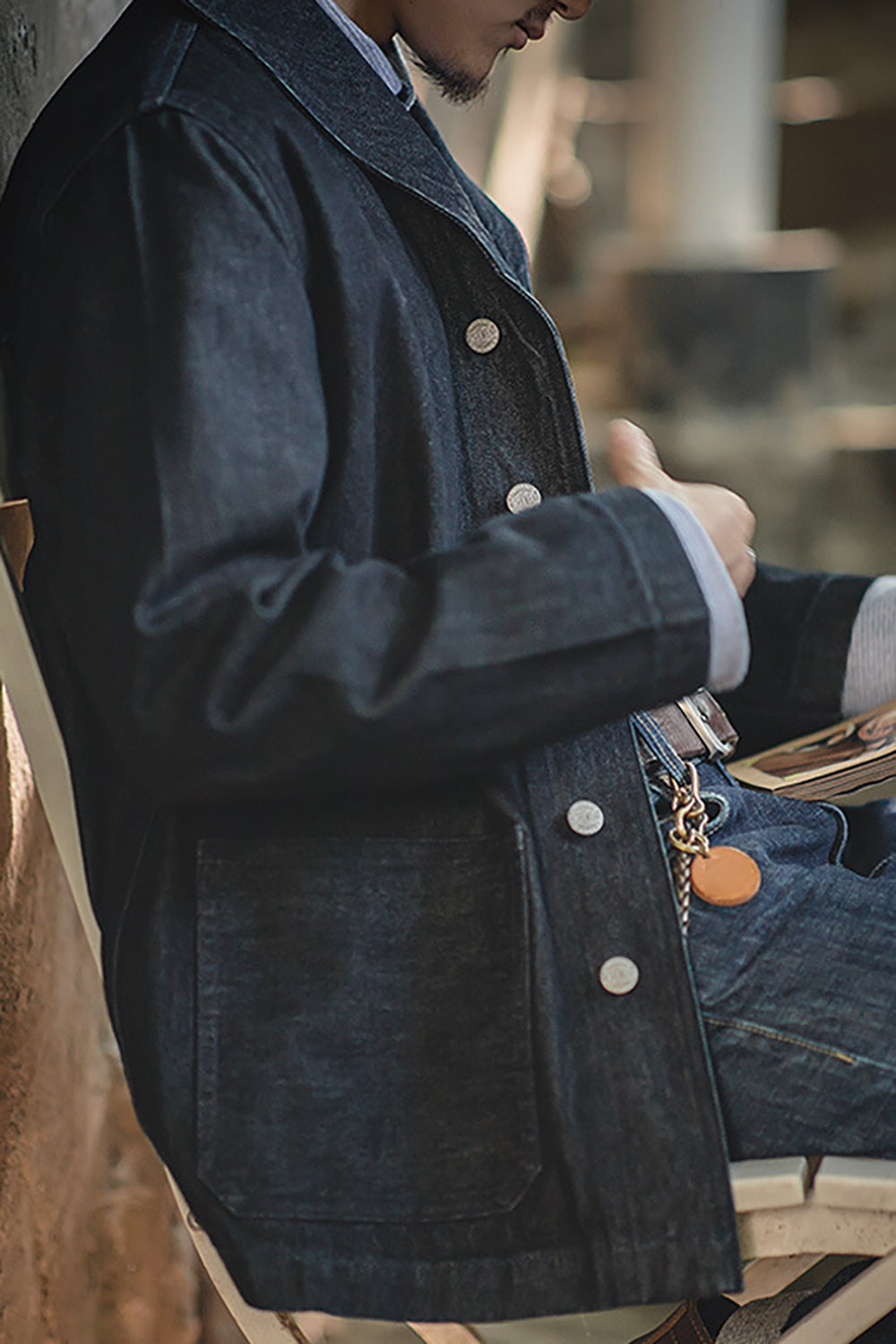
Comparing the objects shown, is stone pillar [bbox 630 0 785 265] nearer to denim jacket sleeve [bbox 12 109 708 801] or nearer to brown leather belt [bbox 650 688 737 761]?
brown leather belt [bbox 650 688 737 761]

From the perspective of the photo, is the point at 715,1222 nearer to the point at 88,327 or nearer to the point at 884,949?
the point at 884,949

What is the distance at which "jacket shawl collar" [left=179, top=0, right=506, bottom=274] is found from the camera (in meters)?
0.86

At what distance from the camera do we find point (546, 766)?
86 cm

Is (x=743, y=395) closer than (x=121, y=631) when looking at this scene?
No

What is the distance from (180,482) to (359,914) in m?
0.28

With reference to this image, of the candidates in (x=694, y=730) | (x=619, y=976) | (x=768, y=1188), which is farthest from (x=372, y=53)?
(x=768, y=1188)

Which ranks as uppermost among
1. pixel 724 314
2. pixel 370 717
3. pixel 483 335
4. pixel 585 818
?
pixel 483 335

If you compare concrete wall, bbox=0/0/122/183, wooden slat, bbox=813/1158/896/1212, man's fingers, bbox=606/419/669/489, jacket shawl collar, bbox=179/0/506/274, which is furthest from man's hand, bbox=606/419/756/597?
concrete wall, bbox=0/0/122/183

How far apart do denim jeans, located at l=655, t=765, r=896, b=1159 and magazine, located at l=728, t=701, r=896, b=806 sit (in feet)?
0.45

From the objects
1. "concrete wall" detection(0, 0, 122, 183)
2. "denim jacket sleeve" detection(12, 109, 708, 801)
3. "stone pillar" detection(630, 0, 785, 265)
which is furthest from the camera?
"stone pillar" detection(630, 0, 785, 265)

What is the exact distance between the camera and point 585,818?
2.78ft

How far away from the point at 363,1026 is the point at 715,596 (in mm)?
324

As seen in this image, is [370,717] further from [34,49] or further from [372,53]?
[34,49]

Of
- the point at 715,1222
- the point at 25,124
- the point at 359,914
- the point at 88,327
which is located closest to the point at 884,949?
the point at 715,1222
